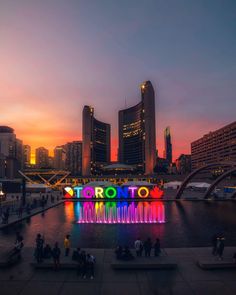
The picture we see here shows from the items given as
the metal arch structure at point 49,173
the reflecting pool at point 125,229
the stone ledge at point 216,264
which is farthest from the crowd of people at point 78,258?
the metal arch structure at point 49,173

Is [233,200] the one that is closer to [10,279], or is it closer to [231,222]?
[231,222]

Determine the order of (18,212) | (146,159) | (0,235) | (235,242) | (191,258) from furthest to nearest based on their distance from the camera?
(146,159) < (18,212) < (0,235) < (235,242) < (191,258)

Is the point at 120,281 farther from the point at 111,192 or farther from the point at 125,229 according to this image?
the point at 111,192

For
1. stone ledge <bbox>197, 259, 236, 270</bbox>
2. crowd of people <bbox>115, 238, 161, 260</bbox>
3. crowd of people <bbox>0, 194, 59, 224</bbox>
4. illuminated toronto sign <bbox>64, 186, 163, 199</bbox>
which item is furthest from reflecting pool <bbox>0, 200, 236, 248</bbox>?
illuminated toronto sign <bbox>64, 186, 163, 199</bbox>

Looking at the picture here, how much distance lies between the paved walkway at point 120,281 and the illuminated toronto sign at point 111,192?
40137mm

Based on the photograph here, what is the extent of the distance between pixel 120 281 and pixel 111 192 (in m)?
42.7

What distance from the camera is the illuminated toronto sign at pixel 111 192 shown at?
54812mm

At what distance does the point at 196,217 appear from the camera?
31.8m

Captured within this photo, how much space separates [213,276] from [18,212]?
2784cm

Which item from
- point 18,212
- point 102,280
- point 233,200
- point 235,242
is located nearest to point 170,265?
point 102,280

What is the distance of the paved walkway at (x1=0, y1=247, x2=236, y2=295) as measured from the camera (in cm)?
1126

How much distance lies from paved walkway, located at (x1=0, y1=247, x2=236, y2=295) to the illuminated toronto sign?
40137mm

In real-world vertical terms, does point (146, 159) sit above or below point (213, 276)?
above

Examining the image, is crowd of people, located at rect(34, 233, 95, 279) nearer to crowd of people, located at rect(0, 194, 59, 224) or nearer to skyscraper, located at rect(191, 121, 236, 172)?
crowd of people, located at rect(0, 194, 59, 224)
